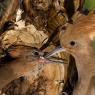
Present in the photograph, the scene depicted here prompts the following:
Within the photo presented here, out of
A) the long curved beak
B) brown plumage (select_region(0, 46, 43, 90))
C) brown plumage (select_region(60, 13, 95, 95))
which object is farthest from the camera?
brown plumage (select_region(0, 46, 43, 90))

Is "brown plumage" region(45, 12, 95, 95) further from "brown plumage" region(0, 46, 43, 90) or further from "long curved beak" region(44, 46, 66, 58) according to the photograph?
"brown plumage" region(0, 46, 43, 90)

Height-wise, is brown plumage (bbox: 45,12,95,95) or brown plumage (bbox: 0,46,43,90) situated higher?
brown plumage (bbox: 45,12,95,95)

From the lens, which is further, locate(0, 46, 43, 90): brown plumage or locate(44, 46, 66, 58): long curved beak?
locate(0, 46, 43, 90): brown plumage

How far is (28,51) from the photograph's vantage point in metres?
1.96

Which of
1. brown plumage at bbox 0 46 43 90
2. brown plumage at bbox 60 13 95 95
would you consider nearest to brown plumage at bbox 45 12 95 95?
brown plumage at bbox 60 13 95 95

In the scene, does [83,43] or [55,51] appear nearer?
[83,43]

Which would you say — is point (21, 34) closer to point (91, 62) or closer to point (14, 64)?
point (14, 64)

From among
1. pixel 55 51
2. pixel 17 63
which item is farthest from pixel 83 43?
pixel 17 63

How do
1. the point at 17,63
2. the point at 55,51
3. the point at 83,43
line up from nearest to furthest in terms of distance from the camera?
the point at 83,43 < the point at 55,51 < the point at 17,63

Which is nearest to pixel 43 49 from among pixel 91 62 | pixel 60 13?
pixel 60 13

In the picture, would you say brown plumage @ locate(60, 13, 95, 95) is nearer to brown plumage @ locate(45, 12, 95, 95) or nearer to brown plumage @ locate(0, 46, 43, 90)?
brown plumage @ locate(45, 12, 95, 95)

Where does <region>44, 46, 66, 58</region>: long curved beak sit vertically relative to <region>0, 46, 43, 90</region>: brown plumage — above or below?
above

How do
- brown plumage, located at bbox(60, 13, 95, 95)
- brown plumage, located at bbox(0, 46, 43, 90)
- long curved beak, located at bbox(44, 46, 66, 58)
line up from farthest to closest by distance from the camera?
1. brown plumage, located at bbox(0, 46, 43, 90)
2. long curved beak, located at bbox(44, 46, 66, 58)
3. brown plumage, located at bbox(60, 13, 95, 95)

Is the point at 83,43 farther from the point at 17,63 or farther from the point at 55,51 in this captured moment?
the point at 17,63
